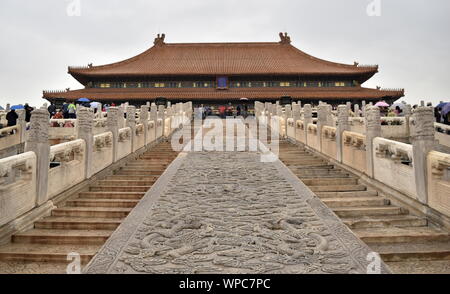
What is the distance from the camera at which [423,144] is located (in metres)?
4.69

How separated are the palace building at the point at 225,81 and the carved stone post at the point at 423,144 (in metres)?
23.8

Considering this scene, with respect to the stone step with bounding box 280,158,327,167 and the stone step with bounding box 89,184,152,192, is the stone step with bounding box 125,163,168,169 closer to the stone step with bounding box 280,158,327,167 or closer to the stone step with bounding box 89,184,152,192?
the stone step with bounding box 89,184,152,192

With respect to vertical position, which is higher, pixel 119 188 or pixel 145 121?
pixel 145 121

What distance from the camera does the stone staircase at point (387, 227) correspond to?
362 centimetres

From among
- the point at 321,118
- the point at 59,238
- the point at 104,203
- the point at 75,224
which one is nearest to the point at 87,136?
the point at 104,203

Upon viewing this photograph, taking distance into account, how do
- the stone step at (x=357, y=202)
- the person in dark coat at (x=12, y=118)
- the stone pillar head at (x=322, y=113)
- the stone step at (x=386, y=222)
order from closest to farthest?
the stone step at (x=386, y=222)
the stone step at (x=357, y=202)
the stone pillar head at (x=322, y=113)
the person in dark coat at (x=12, y=118)

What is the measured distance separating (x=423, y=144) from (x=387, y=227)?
128 centimetres

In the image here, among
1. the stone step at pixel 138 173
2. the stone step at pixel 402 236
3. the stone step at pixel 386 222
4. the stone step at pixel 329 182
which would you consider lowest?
the stone step at pixel 402 236

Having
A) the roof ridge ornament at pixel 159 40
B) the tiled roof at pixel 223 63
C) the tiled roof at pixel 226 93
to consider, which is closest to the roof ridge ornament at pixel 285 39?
the tiled roof at pixel 223 63

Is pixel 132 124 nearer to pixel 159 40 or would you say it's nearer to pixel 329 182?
pixel 329 182

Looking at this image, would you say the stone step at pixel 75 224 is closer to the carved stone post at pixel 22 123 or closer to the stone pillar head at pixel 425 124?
the stone pillar head at pixel 425 124

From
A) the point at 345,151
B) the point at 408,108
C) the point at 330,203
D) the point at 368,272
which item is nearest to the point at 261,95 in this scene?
the point at 408,108

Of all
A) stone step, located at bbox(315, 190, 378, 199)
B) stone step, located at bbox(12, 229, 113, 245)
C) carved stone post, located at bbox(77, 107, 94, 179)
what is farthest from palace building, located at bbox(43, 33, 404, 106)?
stone step, located at bbox(12, 229, 113, 245)

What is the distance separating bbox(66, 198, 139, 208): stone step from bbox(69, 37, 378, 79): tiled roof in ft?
92.1
